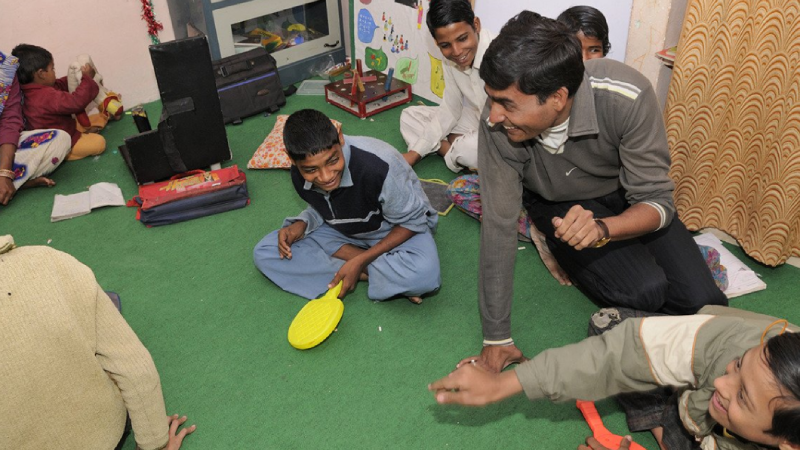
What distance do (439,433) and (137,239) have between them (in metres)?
1.68

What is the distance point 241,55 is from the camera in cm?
382

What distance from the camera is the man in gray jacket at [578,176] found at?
1697 mm

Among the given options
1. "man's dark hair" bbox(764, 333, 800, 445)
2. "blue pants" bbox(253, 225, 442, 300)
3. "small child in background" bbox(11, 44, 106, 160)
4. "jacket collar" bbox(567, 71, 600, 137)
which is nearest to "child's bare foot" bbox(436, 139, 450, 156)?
"blue pants" bbox(253, 225, 442, 300)

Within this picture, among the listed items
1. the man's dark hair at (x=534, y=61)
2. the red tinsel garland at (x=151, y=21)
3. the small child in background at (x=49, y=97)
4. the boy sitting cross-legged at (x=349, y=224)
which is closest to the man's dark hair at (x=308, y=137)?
the boy sitting cross-legged at (x=349, y=224)

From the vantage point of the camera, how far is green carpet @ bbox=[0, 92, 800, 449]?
1986 mm

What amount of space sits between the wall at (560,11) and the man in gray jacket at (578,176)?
3.06ft

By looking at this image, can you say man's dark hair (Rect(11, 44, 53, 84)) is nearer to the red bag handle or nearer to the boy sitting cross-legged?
the red bag handle

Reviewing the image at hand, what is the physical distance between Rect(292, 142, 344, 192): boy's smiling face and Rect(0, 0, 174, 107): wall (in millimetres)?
2339

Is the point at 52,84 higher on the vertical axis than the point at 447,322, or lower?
higher

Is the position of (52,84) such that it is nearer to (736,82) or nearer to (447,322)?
(447,322)

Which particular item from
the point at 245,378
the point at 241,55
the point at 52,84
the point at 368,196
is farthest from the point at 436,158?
the point at 52,84

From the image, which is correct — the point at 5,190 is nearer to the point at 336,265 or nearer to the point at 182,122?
the point at 182,122

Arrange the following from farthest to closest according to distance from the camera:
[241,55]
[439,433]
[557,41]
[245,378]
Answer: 1. [241,55]
2. [245,378]
3. [439,433]
4. [557,41]

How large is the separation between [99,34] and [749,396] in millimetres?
3836
